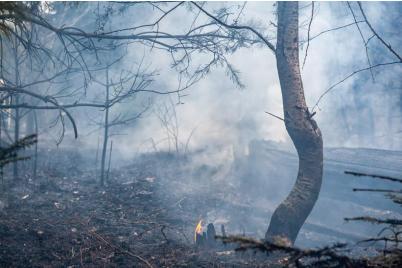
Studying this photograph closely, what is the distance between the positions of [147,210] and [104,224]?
1.27m

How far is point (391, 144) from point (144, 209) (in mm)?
8273

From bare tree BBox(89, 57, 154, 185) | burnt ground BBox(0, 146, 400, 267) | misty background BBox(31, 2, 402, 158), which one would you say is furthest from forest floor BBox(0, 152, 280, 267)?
misty background BBox(31, 2, 402, 158)

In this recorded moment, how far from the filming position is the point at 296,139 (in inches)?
193

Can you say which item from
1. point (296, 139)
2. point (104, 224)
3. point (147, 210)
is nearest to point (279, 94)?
point (147, 210)

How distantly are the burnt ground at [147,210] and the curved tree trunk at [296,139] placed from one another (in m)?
0.59

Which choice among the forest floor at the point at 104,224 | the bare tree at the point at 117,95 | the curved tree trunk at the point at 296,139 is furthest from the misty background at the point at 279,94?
the curved tree trunk at the point at 296,139

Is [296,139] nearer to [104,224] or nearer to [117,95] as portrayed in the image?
[117,95]

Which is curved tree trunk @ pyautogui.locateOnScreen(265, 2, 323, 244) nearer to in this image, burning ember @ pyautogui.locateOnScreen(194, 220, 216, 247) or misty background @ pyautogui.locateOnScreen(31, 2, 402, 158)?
burning ember @ pyautogui.locateOnScreen(194, 220, 216, 247)

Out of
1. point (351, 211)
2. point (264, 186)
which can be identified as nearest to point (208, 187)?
point (264, 186)

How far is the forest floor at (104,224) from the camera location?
4250 mm

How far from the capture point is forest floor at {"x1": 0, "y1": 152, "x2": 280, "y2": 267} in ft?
13.9

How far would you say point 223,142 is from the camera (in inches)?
514

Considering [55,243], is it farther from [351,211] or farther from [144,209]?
[351,211]

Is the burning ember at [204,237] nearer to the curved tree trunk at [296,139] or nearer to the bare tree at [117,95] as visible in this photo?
the curved tree trunk at [296,139]
